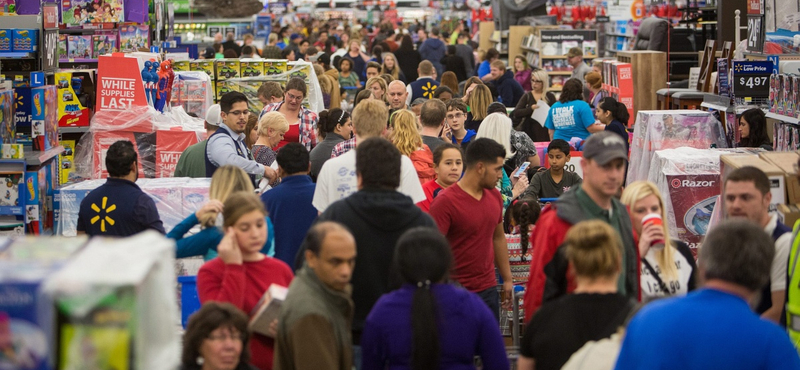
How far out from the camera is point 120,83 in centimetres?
737

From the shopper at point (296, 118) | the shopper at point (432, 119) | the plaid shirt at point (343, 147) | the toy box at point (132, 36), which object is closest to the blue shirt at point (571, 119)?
the shopper at point (296, 118)

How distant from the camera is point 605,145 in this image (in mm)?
3424

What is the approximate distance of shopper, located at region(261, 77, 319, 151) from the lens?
24.8ft

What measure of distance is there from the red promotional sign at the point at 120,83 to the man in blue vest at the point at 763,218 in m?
4.88

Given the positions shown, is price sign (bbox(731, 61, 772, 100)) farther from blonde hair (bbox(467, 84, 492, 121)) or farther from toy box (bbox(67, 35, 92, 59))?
toy box (bbox(67, 35, 92, 59))

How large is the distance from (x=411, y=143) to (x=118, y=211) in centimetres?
197

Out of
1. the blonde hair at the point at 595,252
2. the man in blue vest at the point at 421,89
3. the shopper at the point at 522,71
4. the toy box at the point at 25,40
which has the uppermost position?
the toy box at the point at 25,40

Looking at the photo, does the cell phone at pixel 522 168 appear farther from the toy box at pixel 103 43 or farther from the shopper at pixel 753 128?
the toy box at pixel 103 43

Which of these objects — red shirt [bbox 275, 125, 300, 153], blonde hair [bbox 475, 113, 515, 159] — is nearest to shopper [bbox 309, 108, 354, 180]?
red shirt [bbox 275, 125, 300, 153]

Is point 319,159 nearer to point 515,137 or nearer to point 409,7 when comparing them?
point 515,137

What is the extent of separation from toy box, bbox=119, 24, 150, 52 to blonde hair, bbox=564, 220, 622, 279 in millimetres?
7804

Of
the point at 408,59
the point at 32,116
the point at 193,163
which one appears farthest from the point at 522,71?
the point at 32,116

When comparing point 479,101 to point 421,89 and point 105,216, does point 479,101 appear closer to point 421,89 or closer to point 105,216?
point 421,89

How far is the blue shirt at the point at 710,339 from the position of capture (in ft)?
8.23
